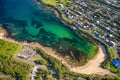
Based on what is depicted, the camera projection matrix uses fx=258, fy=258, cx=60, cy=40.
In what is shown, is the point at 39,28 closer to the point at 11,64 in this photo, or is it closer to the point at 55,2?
the point at 55,2

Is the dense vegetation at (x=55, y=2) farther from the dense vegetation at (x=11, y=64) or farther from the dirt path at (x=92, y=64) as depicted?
the dense vegetation at (x=11, y=64)

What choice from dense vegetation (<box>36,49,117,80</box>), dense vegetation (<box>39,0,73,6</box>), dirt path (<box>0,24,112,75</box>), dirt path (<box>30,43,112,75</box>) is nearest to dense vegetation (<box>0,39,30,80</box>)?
dense vegetation (<box>36,49,117,80</box>)

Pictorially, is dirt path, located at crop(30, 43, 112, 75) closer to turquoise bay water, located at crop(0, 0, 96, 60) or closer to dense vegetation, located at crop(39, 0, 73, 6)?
turquoise bay water, located at crop(0, 0, 96, 60)

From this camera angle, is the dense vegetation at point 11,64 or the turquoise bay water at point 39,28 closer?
the dense vegetation at point 11,64

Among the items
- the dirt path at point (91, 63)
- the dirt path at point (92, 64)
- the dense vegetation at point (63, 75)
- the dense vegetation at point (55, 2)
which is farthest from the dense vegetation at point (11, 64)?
the dense vegetation at point (55, 2)

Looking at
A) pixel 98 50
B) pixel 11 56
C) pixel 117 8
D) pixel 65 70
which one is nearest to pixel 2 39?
pixel 11 56

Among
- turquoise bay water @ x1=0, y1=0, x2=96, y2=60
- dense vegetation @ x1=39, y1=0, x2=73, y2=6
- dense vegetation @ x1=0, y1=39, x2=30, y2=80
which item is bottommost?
dense vegetation @ x1=0, y1=39, x2=30, y2=80
